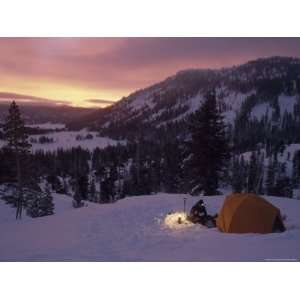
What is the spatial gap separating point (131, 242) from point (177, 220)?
5.17ft

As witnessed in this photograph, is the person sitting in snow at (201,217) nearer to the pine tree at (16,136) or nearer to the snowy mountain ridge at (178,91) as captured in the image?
the snowy mountain ridge at (178,91)

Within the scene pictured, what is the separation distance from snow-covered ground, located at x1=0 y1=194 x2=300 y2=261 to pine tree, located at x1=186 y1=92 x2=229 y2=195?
16.1 feet

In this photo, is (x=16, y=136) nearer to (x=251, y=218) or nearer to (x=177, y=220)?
(x=177, y=220)

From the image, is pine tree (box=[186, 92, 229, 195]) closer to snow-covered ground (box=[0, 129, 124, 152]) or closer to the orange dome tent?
snow-covered ground (box=[0, 129, 124, 152])

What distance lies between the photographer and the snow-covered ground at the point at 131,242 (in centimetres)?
579

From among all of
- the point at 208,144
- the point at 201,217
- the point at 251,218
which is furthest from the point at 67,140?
the point at 251,218

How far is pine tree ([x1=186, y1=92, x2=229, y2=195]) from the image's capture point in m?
11.8

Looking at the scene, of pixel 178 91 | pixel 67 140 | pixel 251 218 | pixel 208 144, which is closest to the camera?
pixel 251 218

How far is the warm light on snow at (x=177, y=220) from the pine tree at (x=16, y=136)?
449 centimetres

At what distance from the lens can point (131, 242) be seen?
20.2 feet

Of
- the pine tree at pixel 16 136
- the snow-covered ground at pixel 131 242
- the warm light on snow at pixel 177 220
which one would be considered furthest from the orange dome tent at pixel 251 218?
the pine tree at pixel 16 136

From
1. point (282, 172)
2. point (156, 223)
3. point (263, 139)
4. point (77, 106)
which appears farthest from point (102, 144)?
point (263, 139)
